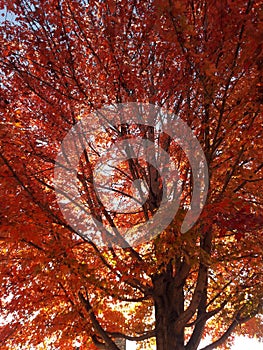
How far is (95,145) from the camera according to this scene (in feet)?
23.6

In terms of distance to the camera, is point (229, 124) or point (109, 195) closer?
point (229, 124)

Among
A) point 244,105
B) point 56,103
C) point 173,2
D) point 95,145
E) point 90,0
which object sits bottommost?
point 173,2

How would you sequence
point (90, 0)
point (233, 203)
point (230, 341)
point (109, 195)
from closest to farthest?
point (233, 203)
point (90, 0)
point (109, 195)
point (230, 341)

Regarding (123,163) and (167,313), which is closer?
(167,313)

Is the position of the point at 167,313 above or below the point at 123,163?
below

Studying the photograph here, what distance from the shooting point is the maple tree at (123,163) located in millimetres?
4325

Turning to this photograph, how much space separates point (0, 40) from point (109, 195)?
3703 millimetres

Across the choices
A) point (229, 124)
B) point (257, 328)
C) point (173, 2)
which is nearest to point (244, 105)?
point (229, 124)

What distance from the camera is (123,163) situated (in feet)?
23.7

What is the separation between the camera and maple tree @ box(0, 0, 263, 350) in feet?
14.2

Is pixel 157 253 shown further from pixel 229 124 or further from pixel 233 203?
pixel 229 124

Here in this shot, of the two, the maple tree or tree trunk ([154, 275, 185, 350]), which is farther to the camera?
tree trunk ([154, 275, 185, 350])

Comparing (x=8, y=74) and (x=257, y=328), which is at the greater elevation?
(x=8, y=74)

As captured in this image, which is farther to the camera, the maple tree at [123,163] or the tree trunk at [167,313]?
the tree trunk at [167,313]
